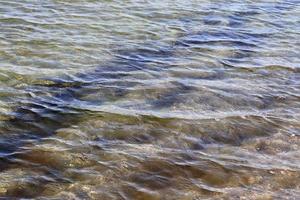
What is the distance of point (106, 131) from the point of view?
6.08 meters

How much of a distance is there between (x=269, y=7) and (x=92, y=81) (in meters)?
7.38

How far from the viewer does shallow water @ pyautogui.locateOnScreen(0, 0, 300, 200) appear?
5148 millimetres

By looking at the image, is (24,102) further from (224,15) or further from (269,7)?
(269,7)

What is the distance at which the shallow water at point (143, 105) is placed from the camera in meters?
5.15

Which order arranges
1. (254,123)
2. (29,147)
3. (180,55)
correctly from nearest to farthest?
1. (29,147)
2. (254,123)
3. (180,55)

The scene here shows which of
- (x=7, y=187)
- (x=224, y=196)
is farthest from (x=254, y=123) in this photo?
(x=7, y=187)

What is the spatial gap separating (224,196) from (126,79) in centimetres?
325

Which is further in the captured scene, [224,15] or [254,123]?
[224,15]

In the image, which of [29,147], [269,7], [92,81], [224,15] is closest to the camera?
[29,147]

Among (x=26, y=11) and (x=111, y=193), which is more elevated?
(x=26, y=11)

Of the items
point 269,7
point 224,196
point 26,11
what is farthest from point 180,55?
point 269,7

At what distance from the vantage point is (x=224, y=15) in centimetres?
1238

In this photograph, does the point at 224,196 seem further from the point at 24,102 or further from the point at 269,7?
the point at 269,7

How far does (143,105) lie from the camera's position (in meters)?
6.88
